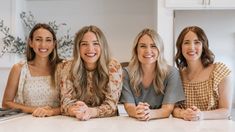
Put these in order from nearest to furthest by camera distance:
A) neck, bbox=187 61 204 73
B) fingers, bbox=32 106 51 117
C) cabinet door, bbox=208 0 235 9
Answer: fingers, bbox=32 106 51 117 < neck, bbox=187 61 204 73 < cabinet door, bbox=208 0 235 9

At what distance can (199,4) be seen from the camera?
2691 millimetres

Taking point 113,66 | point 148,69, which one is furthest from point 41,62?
point 148,69

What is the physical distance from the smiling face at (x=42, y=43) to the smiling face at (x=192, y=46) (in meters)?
0.89

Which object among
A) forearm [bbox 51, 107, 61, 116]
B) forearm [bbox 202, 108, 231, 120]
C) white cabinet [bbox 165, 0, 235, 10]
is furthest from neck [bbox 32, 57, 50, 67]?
white cabinet [bbox 165, 0, 235, 10]

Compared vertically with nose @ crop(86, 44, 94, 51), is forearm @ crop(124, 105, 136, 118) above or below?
below

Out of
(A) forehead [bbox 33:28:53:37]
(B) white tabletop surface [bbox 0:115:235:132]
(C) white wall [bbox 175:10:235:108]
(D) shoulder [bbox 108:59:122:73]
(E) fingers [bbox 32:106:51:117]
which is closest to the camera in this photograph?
(B) white tabletop surface [bbox 0:115:235:132]

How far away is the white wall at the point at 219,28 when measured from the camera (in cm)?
286

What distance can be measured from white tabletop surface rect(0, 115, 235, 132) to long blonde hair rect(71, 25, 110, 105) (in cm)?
20

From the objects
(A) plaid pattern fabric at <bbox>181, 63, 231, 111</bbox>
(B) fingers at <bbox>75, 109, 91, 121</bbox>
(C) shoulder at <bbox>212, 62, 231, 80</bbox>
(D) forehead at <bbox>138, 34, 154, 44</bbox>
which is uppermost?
(D) forehead at <bbox>138, 34, 154, 44</bbox>

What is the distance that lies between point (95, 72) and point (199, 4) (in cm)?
139

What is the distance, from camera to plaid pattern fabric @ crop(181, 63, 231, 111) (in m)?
1.77

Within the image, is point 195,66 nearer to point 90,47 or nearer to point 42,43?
point 90,47

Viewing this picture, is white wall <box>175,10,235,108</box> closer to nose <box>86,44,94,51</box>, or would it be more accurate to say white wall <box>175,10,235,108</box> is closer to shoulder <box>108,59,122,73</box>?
shoulder <box>108,59,122,73</box>

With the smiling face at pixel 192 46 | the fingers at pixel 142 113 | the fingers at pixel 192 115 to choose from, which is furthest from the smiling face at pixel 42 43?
the fingers at pixel 192 115
